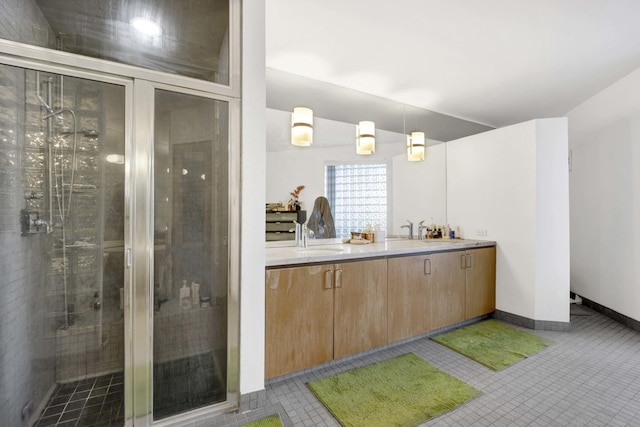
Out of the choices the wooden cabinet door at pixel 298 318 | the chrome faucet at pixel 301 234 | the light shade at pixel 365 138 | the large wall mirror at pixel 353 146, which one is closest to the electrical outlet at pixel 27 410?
the wooden cabinet door at pixel 298 318

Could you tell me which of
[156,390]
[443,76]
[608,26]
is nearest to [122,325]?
[156,390]

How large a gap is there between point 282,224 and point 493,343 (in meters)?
2.36

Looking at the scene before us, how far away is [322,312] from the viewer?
7.28 ft

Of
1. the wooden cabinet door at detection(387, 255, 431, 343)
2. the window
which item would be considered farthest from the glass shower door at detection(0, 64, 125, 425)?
the wooden cabinet door at detection(387, 255, 431, 343)

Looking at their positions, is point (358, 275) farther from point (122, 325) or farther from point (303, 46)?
point (303, 46)

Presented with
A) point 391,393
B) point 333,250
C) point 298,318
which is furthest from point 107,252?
point 391,393

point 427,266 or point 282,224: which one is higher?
point 282,224

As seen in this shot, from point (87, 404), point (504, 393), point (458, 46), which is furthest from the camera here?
point (458, 46)

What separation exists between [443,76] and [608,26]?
4.17 feet

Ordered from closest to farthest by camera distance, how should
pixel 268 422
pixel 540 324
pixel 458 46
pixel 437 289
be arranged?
pixel 268 422, pixel 458 46, pixel 437 289, pixel 540 324

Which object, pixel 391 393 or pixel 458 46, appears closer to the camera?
pixel 391 393

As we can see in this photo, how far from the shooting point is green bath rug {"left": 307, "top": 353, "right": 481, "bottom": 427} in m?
1.76

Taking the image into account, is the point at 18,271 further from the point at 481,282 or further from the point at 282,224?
the point at 481,282

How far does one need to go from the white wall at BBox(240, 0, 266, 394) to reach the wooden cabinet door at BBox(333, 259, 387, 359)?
683 mm
